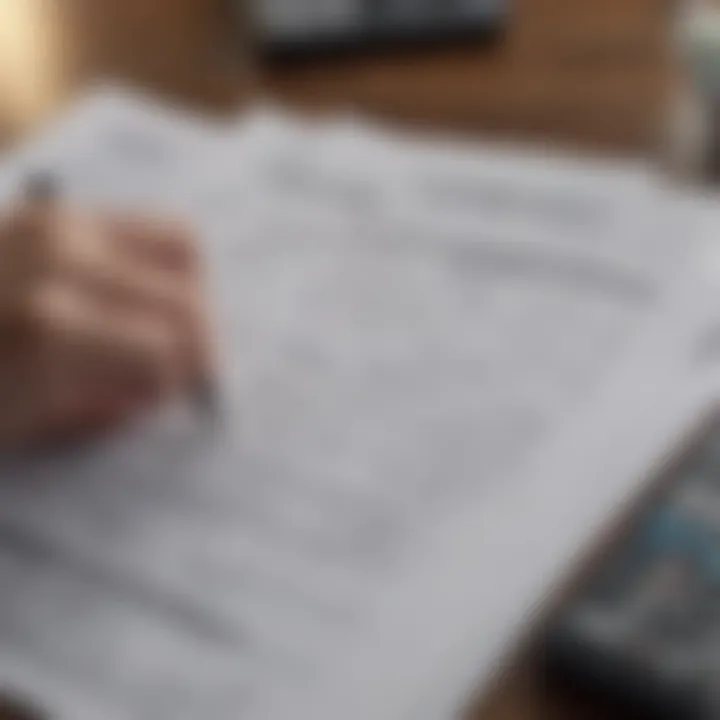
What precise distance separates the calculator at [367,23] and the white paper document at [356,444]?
9 cm

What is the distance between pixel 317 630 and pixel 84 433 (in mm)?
141

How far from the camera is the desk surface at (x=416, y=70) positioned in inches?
27.8

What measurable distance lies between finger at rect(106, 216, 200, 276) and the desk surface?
0.19 m

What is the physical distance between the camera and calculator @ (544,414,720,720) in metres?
0.37

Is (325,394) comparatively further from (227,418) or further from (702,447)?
(702,447)

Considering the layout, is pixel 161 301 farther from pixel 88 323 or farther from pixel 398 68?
pixel 398 68

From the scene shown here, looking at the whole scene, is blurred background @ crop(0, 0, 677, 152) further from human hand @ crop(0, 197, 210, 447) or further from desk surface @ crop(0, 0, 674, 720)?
A: human hand @ crop(0, 197, 210, 447)

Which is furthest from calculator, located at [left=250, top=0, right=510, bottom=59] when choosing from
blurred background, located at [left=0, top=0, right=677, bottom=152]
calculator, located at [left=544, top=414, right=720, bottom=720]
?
calculator, located at [left=544, top=414, right=720, bottom=720]

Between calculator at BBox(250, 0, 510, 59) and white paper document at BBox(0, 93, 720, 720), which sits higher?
calculator at BBox(250, 0, 510, 59)

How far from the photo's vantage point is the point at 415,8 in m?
0.76

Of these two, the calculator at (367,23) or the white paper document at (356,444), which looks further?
the calculator at (367,23)

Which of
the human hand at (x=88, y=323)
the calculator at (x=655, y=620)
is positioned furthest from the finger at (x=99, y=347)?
the calculator at (x=655, y=620)

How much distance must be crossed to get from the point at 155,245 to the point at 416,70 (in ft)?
0.80

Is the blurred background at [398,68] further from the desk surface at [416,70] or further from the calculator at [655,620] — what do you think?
the calculator at [655,620]
